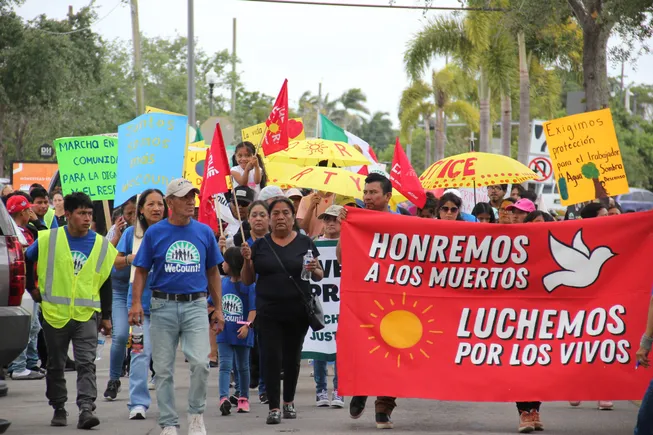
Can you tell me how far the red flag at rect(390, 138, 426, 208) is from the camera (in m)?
11.1

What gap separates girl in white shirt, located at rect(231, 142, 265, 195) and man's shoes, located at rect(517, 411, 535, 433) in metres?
5.93

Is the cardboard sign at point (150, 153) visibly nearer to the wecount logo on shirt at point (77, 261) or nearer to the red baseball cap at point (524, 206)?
the wecount logo on shirt at point (77, 261)

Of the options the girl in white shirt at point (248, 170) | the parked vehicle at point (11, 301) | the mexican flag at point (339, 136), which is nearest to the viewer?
the parked vehicle at point (11, 301)

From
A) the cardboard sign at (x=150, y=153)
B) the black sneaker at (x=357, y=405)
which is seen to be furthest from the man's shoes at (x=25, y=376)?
the black sneaker at (x=357, y=405)

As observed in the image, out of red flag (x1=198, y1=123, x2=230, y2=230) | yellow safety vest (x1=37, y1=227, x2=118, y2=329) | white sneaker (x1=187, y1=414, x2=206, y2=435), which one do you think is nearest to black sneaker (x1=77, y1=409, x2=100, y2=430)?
yellow safety vest (x1=37, y1=227, x2=118, y2=329)

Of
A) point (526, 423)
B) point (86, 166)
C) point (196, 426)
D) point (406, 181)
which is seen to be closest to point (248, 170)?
point (86, 166)

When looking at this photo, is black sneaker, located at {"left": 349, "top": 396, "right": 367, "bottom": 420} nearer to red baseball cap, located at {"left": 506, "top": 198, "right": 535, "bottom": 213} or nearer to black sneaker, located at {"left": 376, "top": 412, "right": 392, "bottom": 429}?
black sneaker, located at {"left": 376, "top": 412, "right": 392, "bottom": 429}

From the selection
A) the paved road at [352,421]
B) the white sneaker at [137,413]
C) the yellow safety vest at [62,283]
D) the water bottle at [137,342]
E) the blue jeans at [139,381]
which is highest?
the yellow safety vest at [62,283]

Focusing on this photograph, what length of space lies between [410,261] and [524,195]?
539 centimetres

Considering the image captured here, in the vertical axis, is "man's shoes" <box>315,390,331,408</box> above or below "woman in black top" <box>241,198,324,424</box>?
→ below

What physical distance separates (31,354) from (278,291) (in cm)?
463

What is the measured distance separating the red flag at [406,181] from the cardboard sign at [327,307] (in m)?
0.84

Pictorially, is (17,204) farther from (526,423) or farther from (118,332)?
(526,423)

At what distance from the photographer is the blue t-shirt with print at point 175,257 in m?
8.46
